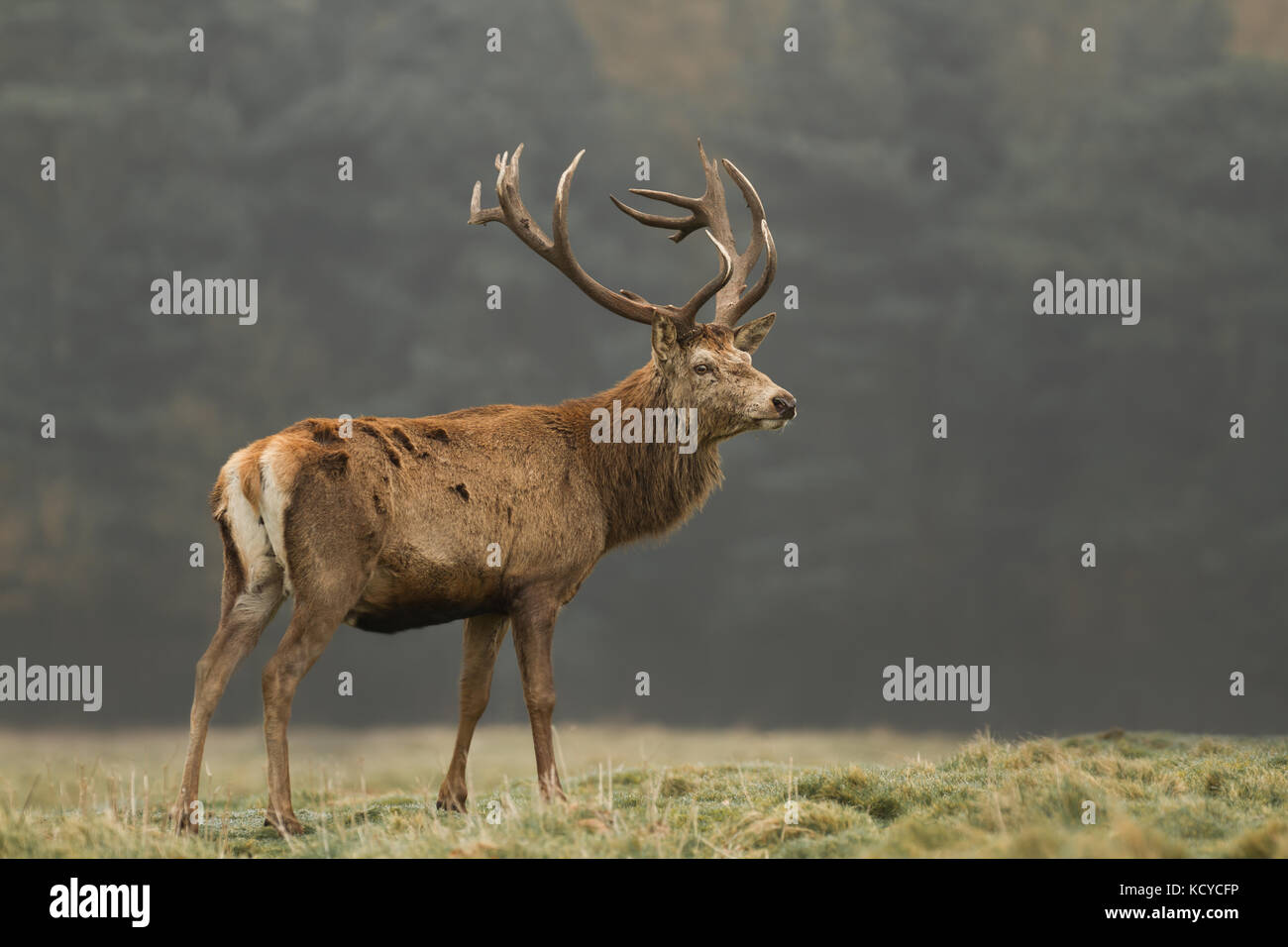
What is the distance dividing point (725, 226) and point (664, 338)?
101 inches

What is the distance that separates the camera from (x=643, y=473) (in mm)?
12203

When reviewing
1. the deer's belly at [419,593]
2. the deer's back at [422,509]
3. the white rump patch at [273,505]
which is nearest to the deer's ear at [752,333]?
the deer's back at [422,509]

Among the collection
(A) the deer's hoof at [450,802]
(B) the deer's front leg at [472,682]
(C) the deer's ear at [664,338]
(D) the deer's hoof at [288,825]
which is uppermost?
(C) the deer's ear at [664,338]

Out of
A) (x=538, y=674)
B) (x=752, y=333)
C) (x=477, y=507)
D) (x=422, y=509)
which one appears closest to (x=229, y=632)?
(x=422, y=509)

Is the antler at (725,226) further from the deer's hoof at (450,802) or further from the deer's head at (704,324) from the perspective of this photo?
the deer's hoof at (450,802)

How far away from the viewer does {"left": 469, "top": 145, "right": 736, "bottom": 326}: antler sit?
12289 millimetres

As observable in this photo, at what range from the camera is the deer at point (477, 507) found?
10195 millimetres

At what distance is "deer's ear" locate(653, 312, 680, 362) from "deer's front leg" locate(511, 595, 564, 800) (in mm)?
2774

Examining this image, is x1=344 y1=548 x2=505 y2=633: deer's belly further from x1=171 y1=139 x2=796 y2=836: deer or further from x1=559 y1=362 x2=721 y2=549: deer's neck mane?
x1=559 y1=362 x2=721 y2=549: deer's neck mane

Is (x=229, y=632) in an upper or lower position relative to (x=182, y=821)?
upper

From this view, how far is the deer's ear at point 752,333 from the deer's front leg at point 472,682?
3.74 metres

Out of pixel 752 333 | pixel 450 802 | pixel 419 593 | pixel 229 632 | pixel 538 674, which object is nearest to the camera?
pixel 229 632

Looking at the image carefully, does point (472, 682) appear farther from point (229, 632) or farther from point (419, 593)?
point (229, 632)

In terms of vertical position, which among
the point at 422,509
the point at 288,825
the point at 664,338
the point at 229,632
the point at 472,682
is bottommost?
the point at 288,825
